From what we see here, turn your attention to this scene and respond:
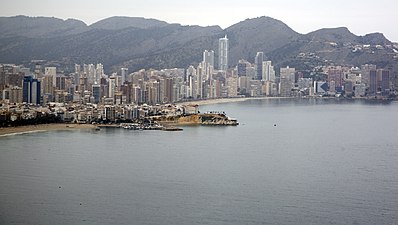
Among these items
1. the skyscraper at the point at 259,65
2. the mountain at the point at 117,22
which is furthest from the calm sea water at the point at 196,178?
the skyscraper at the point at 259,65

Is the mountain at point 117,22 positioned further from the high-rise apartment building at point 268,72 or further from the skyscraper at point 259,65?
the skyscraper at point 259,65

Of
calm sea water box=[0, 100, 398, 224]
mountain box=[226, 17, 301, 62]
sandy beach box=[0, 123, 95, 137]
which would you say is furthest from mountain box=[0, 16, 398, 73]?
calm sea water box=[0, 100, 398, 224]

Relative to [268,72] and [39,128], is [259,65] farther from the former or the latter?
[39,128]

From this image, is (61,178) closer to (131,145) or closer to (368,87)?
(131,145)

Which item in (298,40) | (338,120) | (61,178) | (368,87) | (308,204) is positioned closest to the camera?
(308,204)

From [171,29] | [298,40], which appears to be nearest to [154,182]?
[171,29]

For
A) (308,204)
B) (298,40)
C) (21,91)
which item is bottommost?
(308,204)

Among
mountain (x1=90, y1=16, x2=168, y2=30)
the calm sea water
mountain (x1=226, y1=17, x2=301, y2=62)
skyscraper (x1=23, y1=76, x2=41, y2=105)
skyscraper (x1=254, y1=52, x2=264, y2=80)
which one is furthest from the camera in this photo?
mountain (x1=226, y1=17, x2=301, y2=62)

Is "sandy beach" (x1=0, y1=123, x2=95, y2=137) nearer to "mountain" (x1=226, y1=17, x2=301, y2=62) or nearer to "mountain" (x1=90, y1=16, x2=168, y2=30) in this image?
"mountain" (x1=90, y1=16, x2=168, y2=30)
